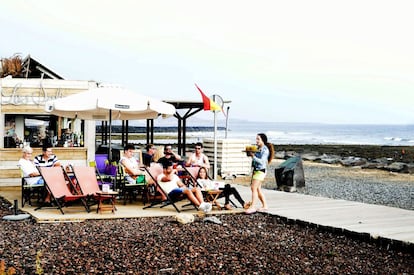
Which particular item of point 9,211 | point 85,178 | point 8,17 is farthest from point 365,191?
point 8,17

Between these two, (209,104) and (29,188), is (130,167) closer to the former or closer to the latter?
(29,188)

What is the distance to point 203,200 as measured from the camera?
8.53 m

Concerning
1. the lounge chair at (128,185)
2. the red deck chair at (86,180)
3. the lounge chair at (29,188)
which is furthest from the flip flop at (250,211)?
the lounge chair at (29,188)

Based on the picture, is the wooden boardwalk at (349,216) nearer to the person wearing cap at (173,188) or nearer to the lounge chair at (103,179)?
the person wearing cap at (173,188)

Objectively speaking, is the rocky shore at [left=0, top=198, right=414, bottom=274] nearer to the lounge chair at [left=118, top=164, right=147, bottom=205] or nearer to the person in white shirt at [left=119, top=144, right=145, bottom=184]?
the lounge chair at [left=118, top=164, right=147, bottom=205]

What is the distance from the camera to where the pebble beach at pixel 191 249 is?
506 cm

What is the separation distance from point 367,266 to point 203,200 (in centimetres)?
367

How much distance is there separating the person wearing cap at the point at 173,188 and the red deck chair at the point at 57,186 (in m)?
1.24

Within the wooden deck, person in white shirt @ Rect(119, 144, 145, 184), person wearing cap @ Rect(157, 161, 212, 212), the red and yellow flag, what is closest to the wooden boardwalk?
the wooden deck

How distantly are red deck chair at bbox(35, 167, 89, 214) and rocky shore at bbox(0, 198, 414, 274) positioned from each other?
0.65 meters

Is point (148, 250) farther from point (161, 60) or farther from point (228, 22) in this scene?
point (161, 60)

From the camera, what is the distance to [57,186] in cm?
804

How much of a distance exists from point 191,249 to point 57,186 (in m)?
3.18

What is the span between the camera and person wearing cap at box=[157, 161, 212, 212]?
8102 millimetres
